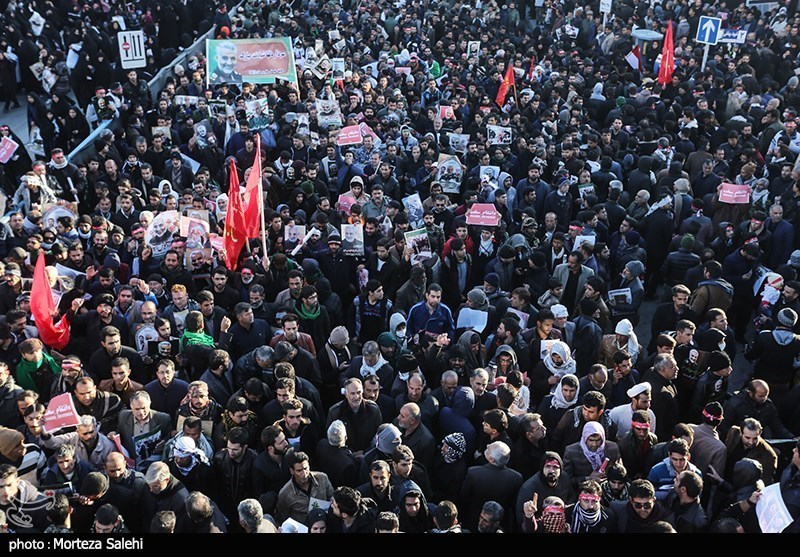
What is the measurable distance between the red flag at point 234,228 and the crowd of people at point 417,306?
0.21 meters

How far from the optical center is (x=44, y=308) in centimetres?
796

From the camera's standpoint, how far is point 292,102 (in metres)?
15.1

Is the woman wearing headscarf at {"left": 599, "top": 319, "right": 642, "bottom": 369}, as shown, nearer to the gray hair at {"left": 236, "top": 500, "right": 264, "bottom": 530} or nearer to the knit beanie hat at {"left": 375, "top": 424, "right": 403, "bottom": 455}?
the knit beanie hat at {"left": 375, "top": 424, "right": 403, "bottom": 455}

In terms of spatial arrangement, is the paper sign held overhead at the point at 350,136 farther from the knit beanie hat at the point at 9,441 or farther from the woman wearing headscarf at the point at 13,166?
the knit beanie hat at the point at 9,441

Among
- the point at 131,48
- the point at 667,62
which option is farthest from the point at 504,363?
the point at 667,62

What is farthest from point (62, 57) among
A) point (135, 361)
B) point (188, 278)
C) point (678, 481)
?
point (678, 481)

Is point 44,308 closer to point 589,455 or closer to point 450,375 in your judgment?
point 450,375

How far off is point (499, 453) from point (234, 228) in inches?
183

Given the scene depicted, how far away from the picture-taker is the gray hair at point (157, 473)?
5664mm

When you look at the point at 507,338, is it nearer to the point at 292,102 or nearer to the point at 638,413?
the point at 638,413

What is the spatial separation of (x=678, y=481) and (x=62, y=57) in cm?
1646

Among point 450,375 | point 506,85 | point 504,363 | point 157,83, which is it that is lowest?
point 504,363

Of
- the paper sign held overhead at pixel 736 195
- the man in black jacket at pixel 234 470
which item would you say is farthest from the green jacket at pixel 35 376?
the paper sign held overhead at pixel 736 195

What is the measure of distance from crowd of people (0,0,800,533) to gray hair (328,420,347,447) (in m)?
0.01
